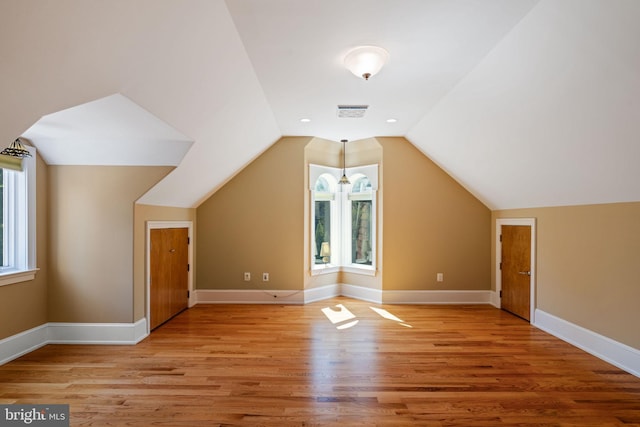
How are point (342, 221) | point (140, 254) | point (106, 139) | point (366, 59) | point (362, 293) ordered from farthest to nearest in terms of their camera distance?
point (342, 221) → point (362, 293) → point (140, 254) → point (106, 139) → point (366, 59)

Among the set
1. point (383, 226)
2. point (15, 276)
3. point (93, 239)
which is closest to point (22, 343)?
point (15, 276)

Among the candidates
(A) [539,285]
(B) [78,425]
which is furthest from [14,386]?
(A) [539,285]

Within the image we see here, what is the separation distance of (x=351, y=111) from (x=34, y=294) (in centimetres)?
385

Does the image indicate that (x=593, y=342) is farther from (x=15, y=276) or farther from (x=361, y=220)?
(x=15, y=276)

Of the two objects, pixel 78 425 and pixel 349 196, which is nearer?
pixel 78 425

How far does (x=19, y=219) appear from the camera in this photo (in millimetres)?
3193

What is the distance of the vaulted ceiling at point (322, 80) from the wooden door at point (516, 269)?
0.70 metres

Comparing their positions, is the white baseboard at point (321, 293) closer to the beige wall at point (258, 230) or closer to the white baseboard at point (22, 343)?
the beige wall at point (258, 230)

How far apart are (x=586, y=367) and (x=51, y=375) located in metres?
4.69

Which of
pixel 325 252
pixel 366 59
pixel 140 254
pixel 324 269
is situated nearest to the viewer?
pixel 366 59

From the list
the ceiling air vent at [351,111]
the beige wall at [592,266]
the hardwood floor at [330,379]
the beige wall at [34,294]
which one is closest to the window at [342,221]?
the ceiling air vent at [351,111]

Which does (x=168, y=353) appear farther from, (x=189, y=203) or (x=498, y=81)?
(x=498, y=81)

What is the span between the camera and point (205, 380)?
271 cm

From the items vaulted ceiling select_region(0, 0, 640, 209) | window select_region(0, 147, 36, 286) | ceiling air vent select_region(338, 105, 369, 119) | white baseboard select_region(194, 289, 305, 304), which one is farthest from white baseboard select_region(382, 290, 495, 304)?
window select_region(0, 147, 36, 286)
